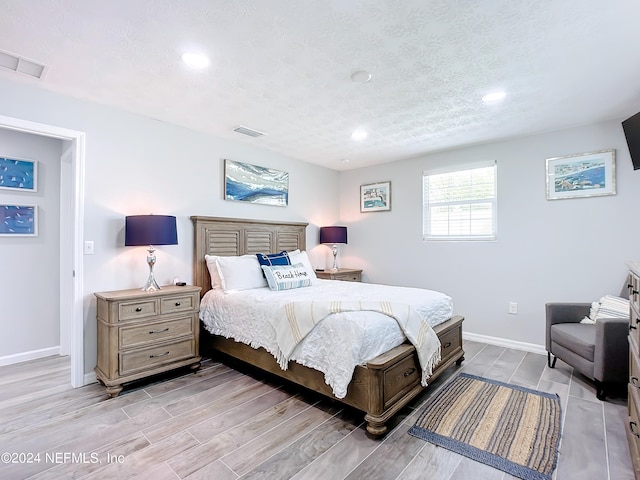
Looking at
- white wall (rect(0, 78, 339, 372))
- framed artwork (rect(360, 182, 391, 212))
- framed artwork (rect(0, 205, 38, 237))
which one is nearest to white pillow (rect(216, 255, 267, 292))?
white wall (rect(0, 78, 339, 372))

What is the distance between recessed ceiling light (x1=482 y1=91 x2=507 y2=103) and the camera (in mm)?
2664

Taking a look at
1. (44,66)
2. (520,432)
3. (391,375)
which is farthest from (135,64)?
(520,432)

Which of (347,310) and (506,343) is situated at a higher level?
(347,310)

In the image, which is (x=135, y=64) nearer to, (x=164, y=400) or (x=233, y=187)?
(x=233, y=187)

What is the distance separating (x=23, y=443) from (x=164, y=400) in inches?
32.2

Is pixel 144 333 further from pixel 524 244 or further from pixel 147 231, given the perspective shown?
pixel 524 244

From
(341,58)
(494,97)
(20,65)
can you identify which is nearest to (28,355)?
(20,65)

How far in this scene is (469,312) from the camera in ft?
13.6

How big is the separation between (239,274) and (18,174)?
2482mm

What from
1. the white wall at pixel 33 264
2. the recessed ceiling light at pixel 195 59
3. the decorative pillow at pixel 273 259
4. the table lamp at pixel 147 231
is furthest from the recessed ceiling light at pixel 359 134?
the white wall at pixel 33 264

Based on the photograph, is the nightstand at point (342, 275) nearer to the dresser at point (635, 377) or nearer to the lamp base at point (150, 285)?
the lamp base at point (150, 285)

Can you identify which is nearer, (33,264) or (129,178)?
(129,178)

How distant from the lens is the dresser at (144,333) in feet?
8.57

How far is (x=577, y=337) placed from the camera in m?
2.72
